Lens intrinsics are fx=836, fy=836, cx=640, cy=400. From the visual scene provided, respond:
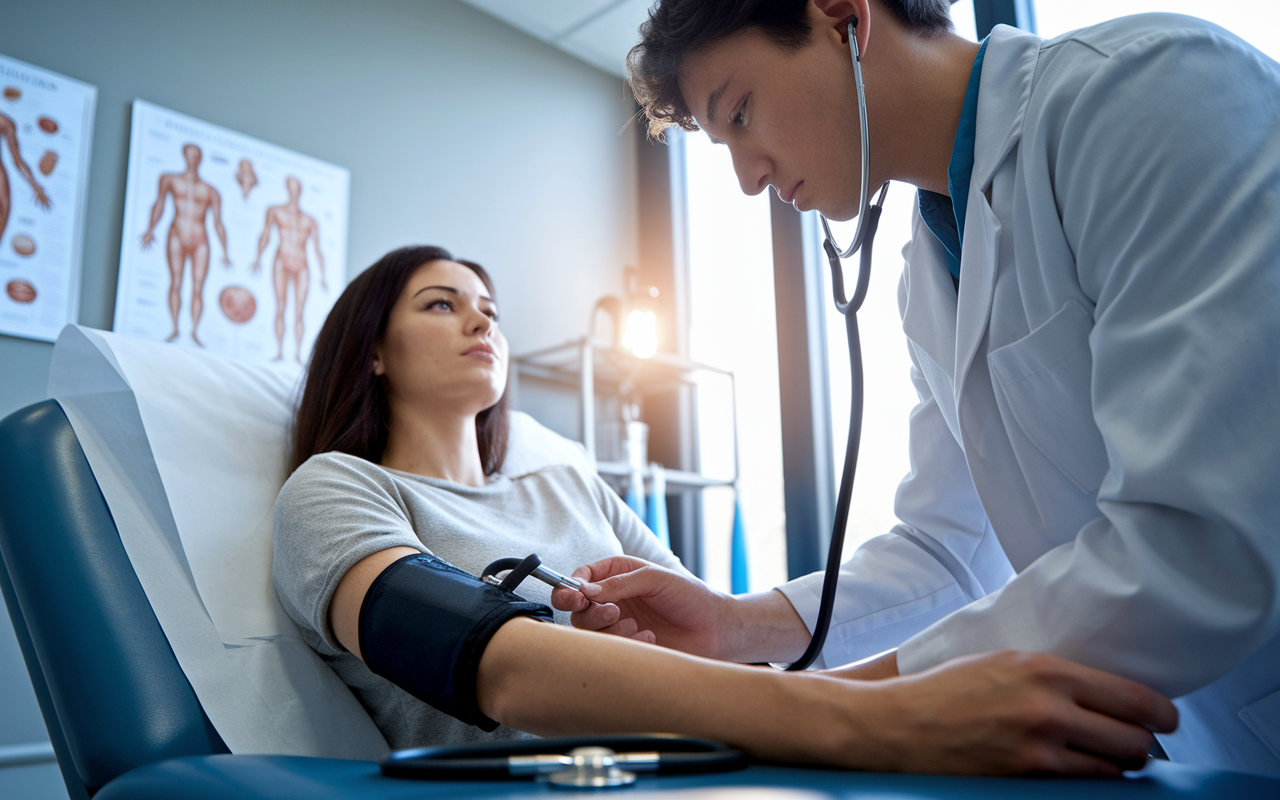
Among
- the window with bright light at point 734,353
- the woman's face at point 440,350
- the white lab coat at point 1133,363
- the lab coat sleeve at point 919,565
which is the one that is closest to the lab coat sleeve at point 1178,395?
the white lab coat at point 1133,363

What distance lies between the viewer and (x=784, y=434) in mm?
2502

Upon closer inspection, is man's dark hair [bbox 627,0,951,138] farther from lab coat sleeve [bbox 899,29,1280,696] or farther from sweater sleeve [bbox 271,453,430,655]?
sweater sleeve [bbox 271,453,430,655]

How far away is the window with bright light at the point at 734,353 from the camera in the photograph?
2656 millimetres

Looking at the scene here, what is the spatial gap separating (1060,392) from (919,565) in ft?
1.11

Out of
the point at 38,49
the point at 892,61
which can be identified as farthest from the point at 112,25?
the point at 892,61

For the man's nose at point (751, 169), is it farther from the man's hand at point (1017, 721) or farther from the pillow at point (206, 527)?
the pillow at point (206, 527)

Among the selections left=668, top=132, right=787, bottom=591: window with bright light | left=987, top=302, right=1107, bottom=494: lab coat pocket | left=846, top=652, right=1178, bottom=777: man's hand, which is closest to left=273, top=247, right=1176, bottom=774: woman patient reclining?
left=846, top=652, right=1178, bottom=777: man's hand

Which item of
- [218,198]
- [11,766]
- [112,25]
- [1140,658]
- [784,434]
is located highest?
[112,25]

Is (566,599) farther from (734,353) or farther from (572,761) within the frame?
(734,353)

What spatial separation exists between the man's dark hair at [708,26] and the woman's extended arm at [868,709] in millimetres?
627

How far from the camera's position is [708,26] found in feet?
2.90

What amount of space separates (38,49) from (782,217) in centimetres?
192

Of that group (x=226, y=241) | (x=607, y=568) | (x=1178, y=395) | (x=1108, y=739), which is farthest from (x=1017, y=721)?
(x=226, y=241)

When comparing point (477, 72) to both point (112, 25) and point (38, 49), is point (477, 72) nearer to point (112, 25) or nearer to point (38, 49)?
point (112, 25)
